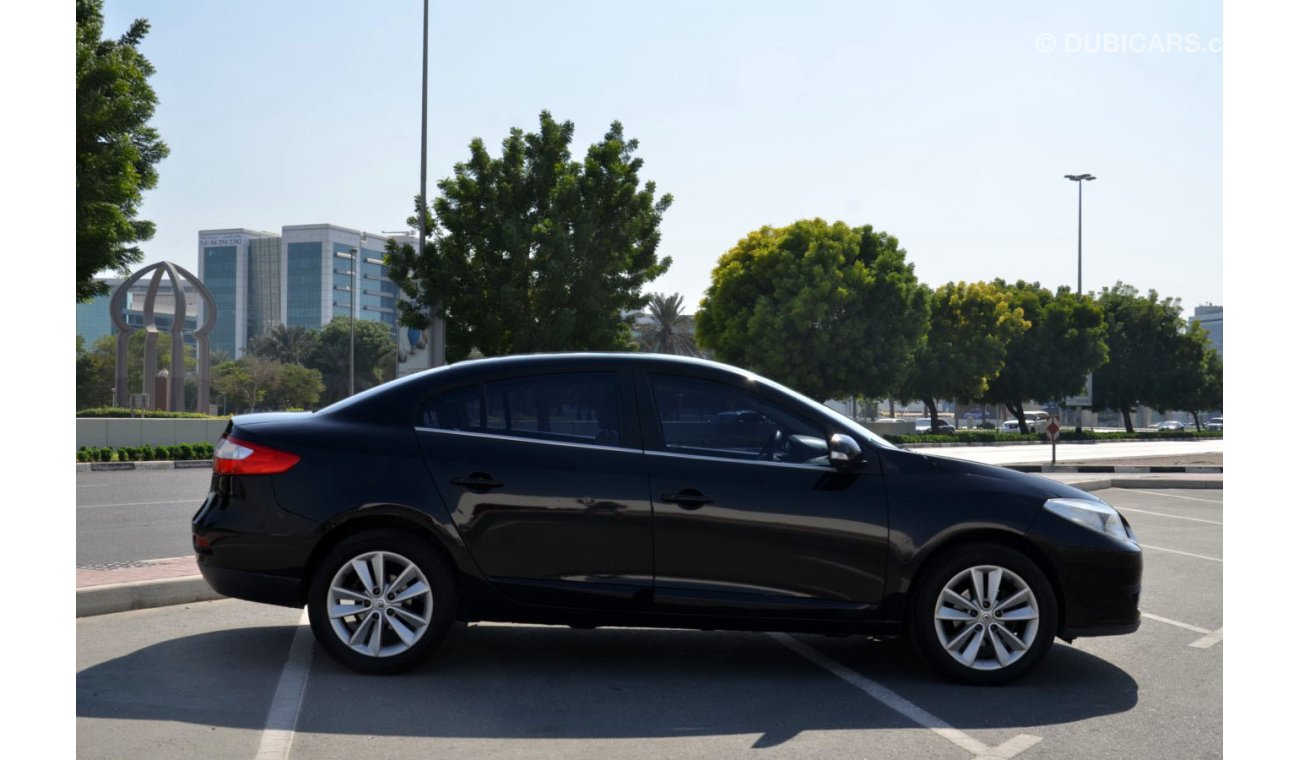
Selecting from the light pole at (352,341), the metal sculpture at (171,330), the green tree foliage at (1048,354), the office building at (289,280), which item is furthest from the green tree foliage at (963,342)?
the office building at (289,280)

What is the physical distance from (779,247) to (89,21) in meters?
34.8

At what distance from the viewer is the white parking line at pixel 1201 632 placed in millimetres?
6880

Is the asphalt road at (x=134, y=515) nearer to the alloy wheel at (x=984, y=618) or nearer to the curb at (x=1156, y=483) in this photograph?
the alloy wheel at (x=984, y=618)

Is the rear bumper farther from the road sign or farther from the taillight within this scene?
the road sign

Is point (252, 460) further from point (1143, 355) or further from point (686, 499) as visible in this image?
→ point (1143, 355)

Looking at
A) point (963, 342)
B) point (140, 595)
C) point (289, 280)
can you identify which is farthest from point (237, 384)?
point (289, 280)

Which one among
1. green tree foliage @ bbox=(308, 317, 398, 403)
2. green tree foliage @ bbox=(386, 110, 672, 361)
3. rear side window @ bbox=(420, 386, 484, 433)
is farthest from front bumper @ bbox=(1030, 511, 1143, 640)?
green tree foliage @ bbox=(308, 317, 398, 403)

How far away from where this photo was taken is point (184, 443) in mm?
28016

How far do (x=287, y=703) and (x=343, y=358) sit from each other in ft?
350

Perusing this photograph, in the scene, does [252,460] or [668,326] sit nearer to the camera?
[252,460]

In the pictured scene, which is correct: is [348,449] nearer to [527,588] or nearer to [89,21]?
[527,588]

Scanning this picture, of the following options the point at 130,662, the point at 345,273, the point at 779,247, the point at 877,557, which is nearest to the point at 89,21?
the point at 130,662

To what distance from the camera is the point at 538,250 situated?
28188 mm

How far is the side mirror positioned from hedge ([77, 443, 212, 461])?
23.1 metres
